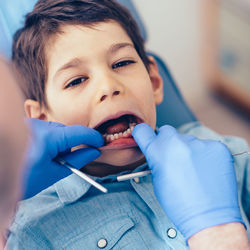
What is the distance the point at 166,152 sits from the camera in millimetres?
793

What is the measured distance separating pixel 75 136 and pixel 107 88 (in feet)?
0.48

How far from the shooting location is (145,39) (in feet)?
4.31

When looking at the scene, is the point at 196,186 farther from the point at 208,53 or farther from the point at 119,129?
the point at 208,53

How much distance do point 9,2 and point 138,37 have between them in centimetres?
46

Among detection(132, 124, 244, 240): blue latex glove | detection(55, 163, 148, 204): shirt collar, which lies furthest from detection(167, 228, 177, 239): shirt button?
detection(55, 163, 148, 204): shirt collar

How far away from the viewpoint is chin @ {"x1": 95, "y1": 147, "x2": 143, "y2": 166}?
2.87 feet

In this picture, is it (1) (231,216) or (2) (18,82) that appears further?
(2) (18,82)

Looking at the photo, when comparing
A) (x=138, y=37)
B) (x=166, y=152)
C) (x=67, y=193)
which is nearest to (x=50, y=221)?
(x=67, y=193)

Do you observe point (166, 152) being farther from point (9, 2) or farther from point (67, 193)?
point (9, 2)

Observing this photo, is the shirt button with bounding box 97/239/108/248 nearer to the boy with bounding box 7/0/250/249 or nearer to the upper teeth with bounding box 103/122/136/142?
the boy with bounding box 7/0/250/249

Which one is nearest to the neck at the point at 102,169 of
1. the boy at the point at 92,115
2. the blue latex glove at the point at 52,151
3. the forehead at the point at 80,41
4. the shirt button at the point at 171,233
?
the boy at the point at 92,115

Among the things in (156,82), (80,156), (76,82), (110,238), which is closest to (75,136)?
(80,156)

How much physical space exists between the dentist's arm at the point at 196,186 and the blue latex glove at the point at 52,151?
126mm

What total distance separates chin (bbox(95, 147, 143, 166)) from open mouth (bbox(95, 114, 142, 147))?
0.9 inches
